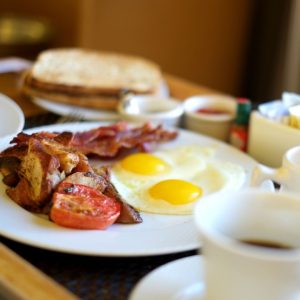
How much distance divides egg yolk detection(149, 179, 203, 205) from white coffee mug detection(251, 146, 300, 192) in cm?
21

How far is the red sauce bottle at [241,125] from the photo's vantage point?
62.0 inches

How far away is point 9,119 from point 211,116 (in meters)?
0.58

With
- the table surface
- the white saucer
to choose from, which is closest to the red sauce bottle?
the table surface

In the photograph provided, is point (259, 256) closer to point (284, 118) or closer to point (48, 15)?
point (284, 118)

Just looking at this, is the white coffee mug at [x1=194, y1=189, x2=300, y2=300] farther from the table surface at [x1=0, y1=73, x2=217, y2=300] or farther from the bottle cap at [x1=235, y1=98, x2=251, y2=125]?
the bottle cap at [x1=235, y1=98, x2=251, y2=125]

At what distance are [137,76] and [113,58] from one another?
0.26 m

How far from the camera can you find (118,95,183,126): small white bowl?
1683mm

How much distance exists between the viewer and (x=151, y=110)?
1801 millimetres

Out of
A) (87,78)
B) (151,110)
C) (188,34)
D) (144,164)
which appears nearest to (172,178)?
(144,164)

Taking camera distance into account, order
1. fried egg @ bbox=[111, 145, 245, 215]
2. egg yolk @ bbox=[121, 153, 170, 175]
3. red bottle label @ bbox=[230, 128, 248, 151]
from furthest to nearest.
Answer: red bottle label @ bbox=[230, 128, 248, 151] < egg yolk @ bbox=[121, 153, 170, 175] < fried egg @ bbox=[111, 145, 245, 215]

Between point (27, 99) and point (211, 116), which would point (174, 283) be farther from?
point (27, 99)

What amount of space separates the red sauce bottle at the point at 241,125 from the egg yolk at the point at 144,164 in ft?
0.81

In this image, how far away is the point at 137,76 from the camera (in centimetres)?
205

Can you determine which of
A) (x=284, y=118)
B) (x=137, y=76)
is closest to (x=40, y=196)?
(x=284, y=118)
